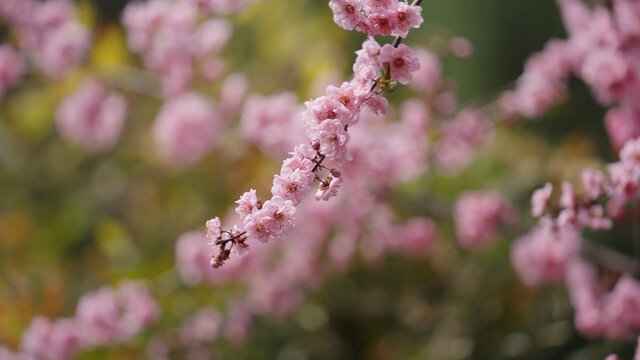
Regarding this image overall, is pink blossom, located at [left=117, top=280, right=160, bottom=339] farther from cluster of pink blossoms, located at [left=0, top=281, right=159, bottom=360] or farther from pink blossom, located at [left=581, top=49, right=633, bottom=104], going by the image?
pink blossom, located at [left=581, top=49, right=633, bottom=104]

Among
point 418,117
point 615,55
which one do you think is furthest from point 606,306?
point 418,117

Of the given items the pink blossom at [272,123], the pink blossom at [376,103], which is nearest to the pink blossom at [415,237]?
the pink blossom at [272,123]

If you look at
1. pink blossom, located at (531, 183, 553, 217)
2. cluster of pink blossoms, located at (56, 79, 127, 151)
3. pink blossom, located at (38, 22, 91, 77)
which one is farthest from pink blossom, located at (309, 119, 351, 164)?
cluster of pink blossoms, located at (56, 79, 127, 151)

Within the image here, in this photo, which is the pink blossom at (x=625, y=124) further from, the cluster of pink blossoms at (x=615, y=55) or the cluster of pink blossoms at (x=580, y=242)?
the cluster of pink blossoms at (x=580, y=242)

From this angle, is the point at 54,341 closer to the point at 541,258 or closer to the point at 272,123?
the point at 272,123

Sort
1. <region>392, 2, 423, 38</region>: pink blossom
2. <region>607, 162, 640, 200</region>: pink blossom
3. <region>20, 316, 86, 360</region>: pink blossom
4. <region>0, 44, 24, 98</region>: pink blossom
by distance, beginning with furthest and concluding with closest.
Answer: <region>0, 44, 24, 98</region>: pink blossom
<region>20, 316, 86, 360</region>: pink blossom
<region>607, 162, 640, 200</region>: pink blossom
<region>392, 2, 423, 38</region>: pink blossom

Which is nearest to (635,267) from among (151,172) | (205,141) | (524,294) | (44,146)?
(524,294)

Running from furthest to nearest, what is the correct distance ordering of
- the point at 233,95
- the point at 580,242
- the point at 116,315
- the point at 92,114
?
the point at 92,114, the point at 233,95, the point at 116,315, the point at 580,242
